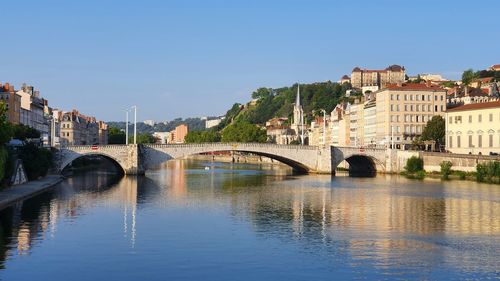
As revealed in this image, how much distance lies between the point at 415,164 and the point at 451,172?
6417 millimetres

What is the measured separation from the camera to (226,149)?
80.0 m

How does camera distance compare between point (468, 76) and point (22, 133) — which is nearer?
point (22, 133)

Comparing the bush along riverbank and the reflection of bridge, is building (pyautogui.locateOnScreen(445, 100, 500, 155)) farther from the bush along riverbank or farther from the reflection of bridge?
the reflection of bridge

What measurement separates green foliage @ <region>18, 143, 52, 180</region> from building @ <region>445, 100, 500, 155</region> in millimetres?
40983

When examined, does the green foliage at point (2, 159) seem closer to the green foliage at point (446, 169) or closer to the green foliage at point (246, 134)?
the green foliage at point (446, 169)

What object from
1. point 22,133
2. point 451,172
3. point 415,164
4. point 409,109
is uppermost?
point 409,109

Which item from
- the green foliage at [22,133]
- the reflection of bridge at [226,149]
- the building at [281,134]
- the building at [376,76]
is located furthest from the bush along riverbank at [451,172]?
the building at [376,76]

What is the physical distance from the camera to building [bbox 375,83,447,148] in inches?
3654

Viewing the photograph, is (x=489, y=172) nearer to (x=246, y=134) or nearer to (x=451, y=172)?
(x=451, y=172)

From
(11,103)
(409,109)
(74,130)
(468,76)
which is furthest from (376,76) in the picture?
(11,103)

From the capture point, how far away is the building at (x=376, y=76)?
190 metres

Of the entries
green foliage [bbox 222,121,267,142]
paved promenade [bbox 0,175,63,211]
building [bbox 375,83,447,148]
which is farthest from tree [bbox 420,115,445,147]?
green foliage [bbox 222,121,267,142]

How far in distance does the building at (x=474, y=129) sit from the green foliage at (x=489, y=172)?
867 cm

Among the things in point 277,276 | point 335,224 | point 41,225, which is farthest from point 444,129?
point 277,276
